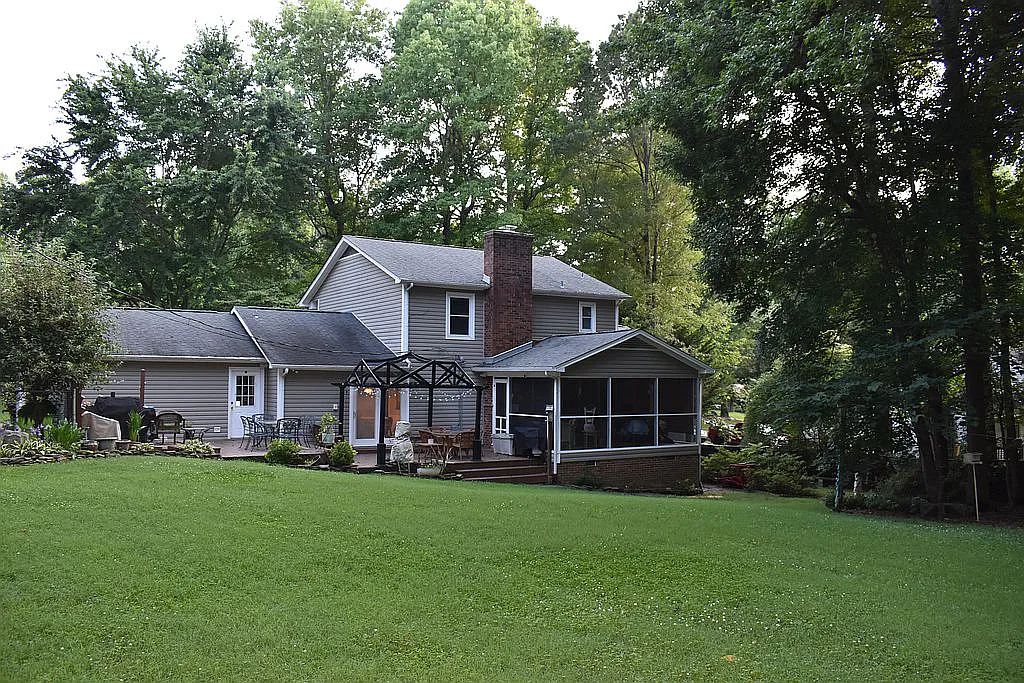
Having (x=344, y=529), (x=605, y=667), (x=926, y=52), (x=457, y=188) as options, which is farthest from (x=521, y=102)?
(x=605, y=667)

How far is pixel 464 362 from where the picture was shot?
79.5 ft

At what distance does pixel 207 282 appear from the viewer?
3384cm

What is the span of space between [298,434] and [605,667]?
17.0 meters

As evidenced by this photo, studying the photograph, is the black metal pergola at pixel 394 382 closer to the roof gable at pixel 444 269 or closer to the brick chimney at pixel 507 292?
the brick chimney at pixel 507 292

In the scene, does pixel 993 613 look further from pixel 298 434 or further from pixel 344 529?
pixel 298 434

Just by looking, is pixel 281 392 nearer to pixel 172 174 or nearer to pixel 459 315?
pixel 459 315

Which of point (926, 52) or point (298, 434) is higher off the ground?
point (926, 52)

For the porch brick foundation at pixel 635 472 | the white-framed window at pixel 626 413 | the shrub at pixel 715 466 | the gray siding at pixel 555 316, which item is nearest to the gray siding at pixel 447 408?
the gray siding at pixel 555 316

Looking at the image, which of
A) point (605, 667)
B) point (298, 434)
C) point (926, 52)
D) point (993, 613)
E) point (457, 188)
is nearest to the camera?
point (605, 667)

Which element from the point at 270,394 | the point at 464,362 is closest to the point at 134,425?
the point at 270,394

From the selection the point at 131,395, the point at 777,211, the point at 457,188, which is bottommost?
the point at 131,395

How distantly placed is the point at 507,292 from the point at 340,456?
816cm

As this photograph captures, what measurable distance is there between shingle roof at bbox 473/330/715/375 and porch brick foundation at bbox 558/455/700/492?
2515mm

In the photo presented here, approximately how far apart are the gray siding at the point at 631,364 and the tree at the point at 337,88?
2071 cm
